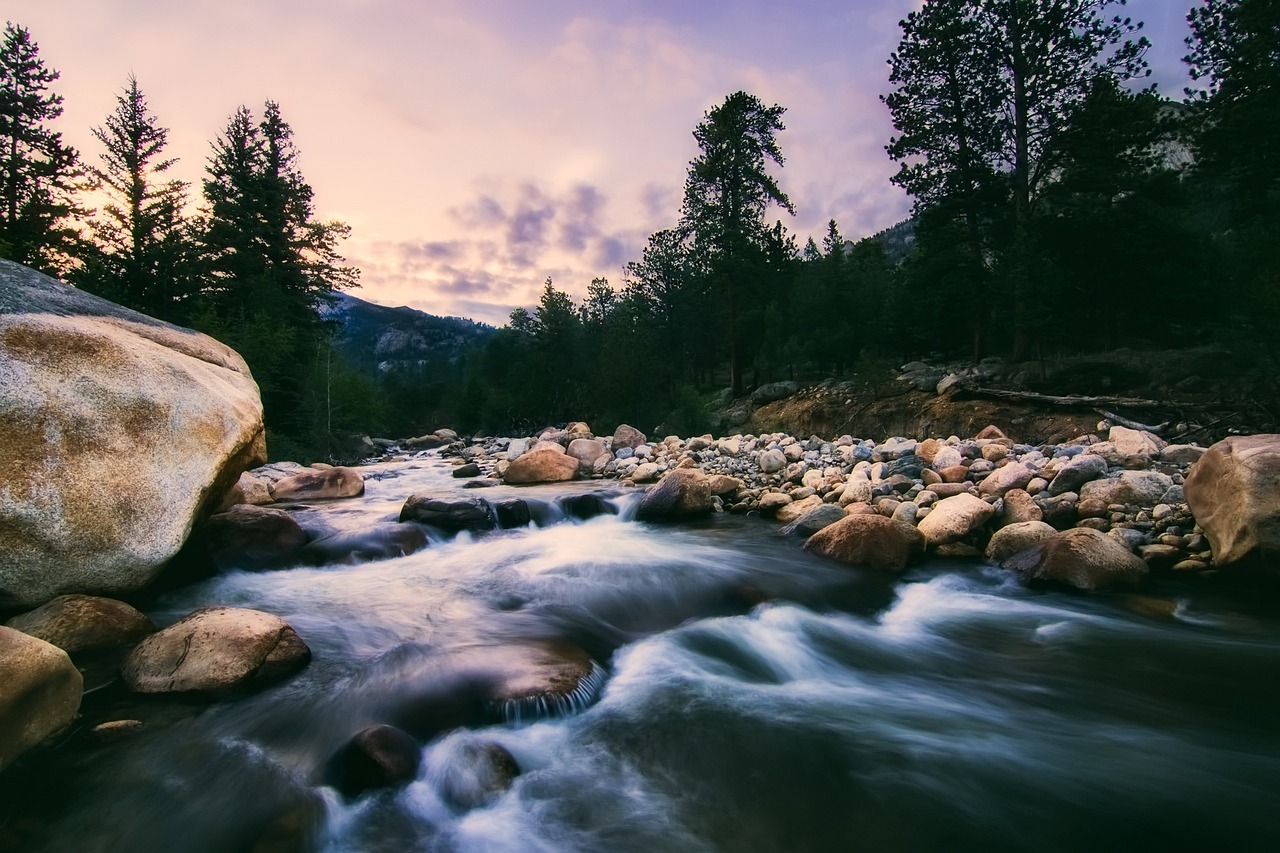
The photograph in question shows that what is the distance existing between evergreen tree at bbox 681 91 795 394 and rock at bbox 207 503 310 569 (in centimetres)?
2183

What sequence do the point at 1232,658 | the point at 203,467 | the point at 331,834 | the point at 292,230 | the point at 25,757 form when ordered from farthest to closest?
the point at 292,230 → the point at 203,467 → the point at 1232,658 → the point at 25,757 → the point at 331,834

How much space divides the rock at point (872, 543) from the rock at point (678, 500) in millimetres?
3175

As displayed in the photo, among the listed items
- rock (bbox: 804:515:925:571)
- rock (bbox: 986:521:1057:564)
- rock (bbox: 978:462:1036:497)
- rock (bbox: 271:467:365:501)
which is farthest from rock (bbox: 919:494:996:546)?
rock (bbox: 271:467:365:501)

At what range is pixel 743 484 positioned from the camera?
12320 mm

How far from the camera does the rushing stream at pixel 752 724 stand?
313 cm

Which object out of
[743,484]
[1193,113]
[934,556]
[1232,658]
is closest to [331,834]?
[1232,658]

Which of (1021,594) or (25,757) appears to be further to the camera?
(1021,594)

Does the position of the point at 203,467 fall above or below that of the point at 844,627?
above

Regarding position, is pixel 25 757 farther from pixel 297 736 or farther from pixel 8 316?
pixel 8 316

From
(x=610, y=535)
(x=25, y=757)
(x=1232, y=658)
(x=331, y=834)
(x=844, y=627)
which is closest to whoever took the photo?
(x=331, y=834)

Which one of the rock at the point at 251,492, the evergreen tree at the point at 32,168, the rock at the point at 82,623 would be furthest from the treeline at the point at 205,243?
the rock at the point at 82,623

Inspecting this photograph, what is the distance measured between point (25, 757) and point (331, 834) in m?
1.88

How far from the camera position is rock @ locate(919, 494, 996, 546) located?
25.8 ft

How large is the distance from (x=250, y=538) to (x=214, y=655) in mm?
3816
